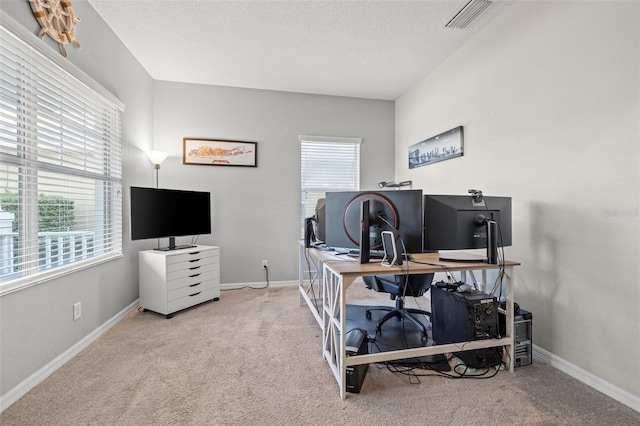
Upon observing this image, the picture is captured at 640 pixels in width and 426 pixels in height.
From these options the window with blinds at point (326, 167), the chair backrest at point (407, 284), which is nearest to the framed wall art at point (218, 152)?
the window with blinds at point (326, 167)

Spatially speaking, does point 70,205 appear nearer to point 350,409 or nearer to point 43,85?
point 43,85

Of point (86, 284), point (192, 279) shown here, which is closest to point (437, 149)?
point (192, 279)

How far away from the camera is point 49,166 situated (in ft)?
→ 6.25

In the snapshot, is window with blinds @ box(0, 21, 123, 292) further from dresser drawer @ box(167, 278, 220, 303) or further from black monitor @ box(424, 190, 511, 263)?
black monitor @ box(424, 190, 511, 263)

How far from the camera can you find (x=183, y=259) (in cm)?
297

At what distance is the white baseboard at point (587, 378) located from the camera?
1.56m

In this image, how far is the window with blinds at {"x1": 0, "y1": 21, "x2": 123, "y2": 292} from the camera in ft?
5.32

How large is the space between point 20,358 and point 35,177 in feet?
3.60

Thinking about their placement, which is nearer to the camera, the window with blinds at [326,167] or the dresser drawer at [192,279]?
the dresser drawer at [192,279]

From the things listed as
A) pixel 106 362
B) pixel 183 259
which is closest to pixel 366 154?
pixel 183 259

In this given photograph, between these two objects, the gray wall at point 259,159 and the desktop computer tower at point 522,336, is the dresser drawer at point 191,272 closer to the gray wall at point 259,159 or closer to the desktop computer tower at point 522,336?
the gray wall at point 259,159

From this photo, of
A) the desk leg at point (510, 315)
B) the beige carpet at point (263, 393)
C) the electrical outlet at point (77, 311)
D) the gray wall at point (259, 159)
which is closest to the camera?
the beige carpet at point (263, 393)

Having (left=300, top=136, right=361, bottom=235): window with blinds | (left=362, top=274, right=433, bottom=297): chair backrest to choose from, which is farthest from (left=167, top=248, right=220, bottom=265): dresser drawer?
(left=362, top=274, right=433, bottom=297): chair backrest

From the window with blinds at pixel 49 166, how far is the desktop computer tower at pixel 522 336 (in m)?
3.14
